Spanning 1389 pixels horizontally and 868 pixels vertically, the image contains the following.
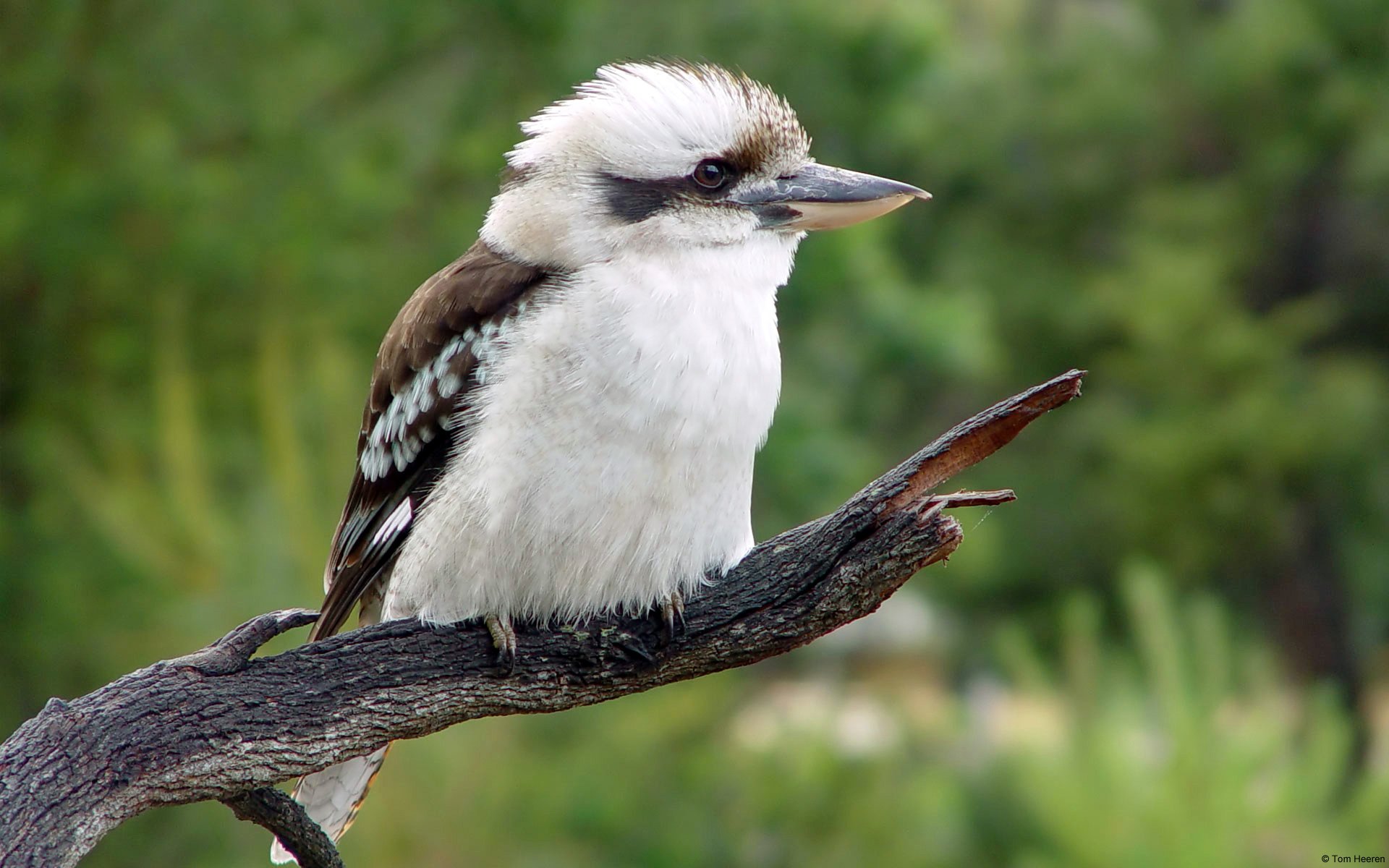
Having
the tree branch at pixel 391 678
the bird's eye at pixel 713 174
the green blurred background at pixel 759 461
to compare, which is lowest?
the tree branch at pixel 391 678

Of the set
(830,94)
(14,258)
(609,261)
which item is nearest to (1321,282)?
(830,94)

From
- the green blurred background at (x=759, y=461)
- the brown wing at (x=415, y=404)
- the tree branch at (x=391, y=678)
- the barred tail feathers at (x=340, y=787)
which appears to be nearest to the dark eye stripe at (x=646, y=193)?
the brown wing at (x=415, y=404)

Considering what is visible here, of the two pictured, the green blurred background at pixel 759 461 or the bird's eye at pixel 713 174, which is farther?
the green blurred background at pixel 759 461

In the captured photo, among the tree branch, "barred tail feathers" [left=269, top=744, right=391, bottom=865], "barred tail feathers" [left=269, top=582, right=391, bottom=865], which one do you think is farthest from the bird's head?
"barred tail feathers" [left=269, top=744, right=391, bottom=865]

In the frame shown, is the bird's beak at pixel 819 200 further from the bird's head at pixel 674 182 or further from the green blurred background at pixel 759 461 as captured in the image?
the green blurred background at pixel 759 461

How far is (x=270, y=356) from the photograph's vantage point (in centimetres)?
530

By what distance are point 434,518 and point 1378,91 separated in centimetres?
827

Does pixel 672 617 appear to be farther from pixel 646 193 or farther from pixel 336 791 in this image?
pixel 336 791

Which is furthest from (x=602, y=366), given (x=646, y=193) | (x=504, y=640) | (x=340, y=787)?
(x=340, y=787)

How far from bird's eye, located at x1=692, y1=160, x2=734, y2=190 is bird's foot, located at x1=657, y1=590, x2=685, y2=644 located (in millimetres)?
621

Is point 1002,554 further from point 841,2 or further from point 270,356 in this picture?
point 270,356

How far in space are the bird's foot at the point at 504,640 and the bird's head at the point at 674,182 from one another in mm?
539

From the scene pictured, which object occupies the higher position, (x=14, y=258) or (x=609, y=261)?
(x=14, y=258)

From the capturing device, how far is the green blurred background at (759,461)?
5098 millimetres
